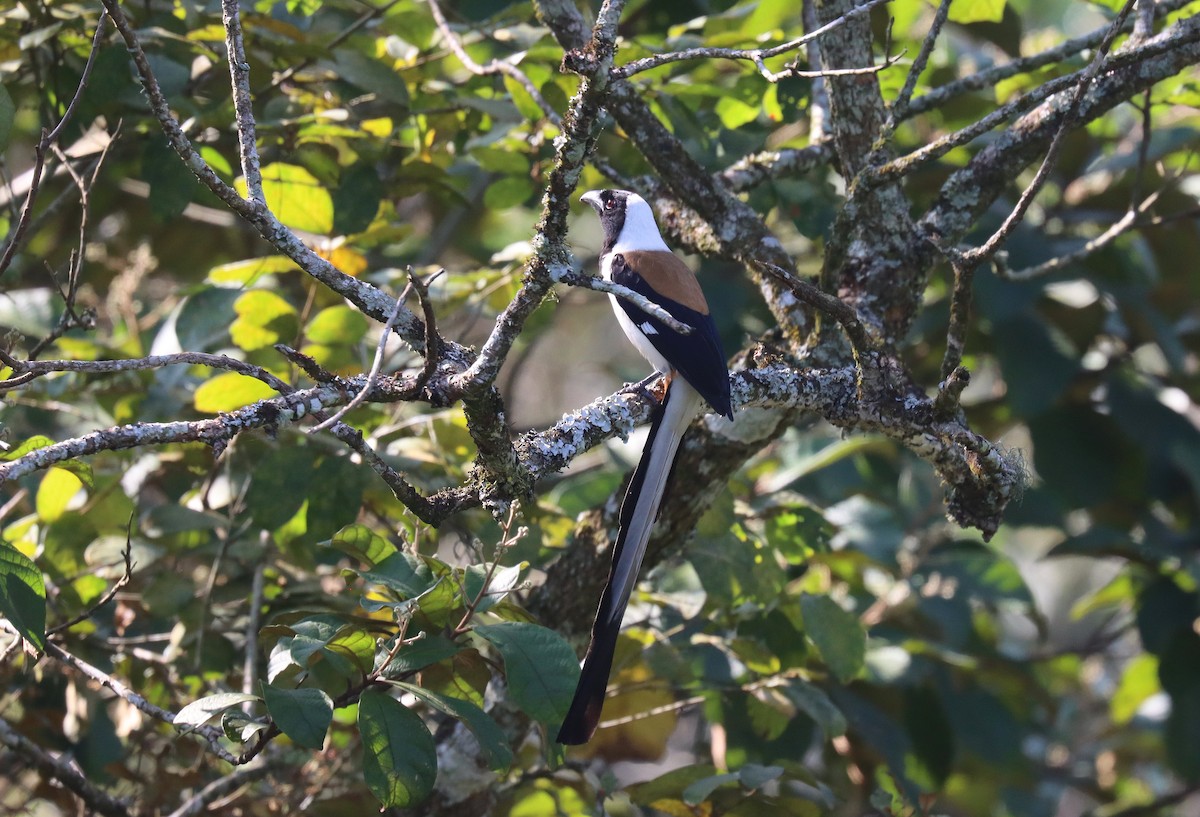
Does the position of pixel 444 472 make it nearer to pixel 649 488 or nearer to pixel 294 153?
pixel 649 488

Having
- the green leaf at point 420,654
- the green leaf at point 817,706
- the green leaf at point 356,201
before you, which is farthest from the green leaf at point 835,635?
the green leaf at point 356,201

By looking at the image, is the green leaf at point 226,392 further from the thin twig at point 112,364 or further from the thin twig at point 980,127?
the thin twig at point 980,127

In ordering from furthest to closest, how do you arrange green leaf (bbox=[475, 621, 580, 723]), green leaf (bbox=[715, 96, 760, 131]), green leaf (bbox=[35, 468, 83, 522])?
green leaf (bbox=[715, 96, 760, 131]), green leaf (bbox=[35, 468, 83, 522]), green leaf (bbox=[475, 621, 580, 723])

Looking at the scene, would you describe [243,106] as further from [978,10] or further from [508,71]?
[978,10]

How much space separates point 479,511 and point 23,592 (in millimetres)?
1650

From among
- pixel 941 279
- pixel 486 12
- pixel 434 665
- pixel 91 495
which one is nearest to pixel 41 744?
pixel 91 495

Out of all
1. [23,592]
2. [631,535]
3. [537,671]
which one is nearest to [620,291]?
[537,671]

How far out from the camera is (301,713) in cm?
193

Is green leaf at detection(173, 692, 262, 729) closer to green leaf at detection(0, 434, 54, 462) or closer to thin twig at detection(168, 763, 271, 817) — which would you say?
green leaf at detection(0, 434, 54, 462)

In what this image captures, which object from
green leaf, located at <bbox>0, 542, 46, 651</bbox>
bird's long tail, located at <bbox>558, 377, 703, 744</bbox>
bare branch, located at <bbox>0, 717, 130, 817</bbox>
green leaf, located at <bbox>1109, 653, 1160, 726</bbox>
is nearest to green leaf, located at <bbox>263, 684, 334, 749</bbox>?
green leaf, located at <bbox>0, 542, 46, 651</bbox>

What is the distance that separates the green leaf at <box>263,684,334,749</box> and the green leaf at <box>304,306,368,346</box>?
137cm

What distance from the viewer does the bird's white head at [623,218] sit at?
3.46 m

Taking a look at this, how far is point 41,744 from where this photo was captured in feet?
10.8

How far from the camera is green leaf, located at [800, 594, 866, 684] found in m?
2.87
